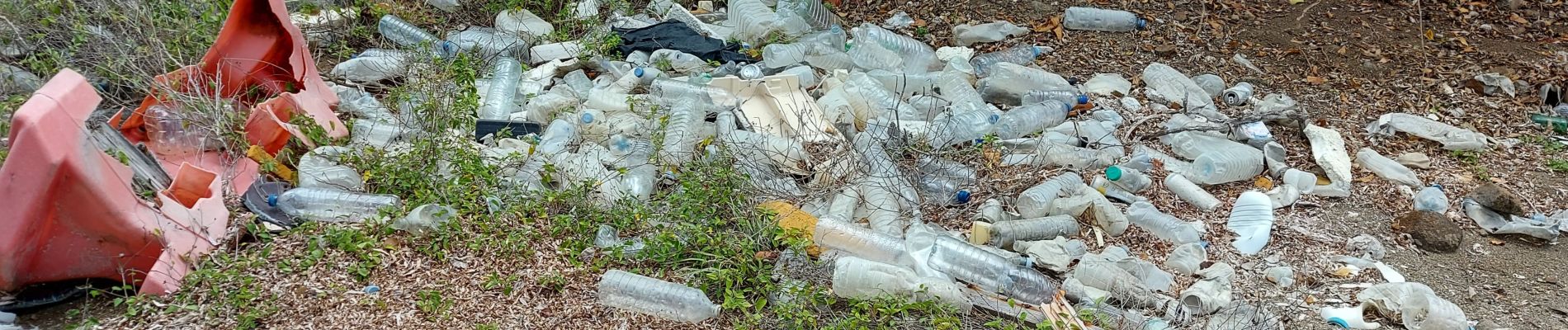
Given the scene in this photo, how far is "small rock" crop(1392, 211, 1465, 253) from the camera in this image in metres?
3.22

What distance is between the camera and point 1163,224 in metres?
3.28

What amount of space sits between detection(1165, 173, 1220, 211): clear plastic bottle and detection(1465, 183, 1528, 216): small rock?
2.77 ft

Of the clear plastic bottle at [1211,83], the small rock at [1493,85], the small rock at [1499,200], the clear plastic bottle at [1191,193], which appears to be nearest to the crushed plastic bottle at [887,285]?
the clear plastic bottle at [1191,193]

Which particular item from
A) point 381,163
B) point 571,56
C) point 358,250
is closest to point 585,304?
point 358,250

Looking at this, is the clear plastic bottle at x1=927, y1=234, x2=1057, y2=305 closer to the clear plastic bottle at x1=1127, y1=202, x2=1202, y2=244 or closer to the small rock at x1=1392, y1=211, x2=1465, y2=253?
the clear plastic bottle at x1=1127, y1=202, x2=1202, y2=244

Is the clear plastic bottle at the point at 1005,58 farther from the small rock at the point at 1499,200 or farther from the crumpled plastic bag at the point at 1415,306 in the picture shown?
the crumpled plastic bag at the point at 1415,306

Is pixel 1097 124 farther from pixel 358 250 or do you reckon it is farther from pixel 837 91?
pixel 358 250

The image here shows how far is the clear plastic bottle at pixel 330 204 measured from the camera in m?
3.11

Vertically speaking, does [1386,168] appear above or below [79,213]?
below

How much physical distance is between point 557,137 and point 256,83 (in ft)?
3.52

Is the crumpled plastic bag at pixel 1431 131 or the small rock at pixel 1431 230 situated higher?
the small rock at pixel 1431 230

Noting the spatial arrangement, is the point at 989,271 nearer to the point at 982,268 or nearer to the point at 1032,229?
the point at 982,268

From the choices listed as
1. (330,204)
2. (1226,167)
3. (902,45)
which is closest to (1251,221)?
(1226,167)

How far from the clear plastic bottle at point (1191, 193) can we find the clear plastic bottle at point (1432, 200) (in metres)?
0.67
